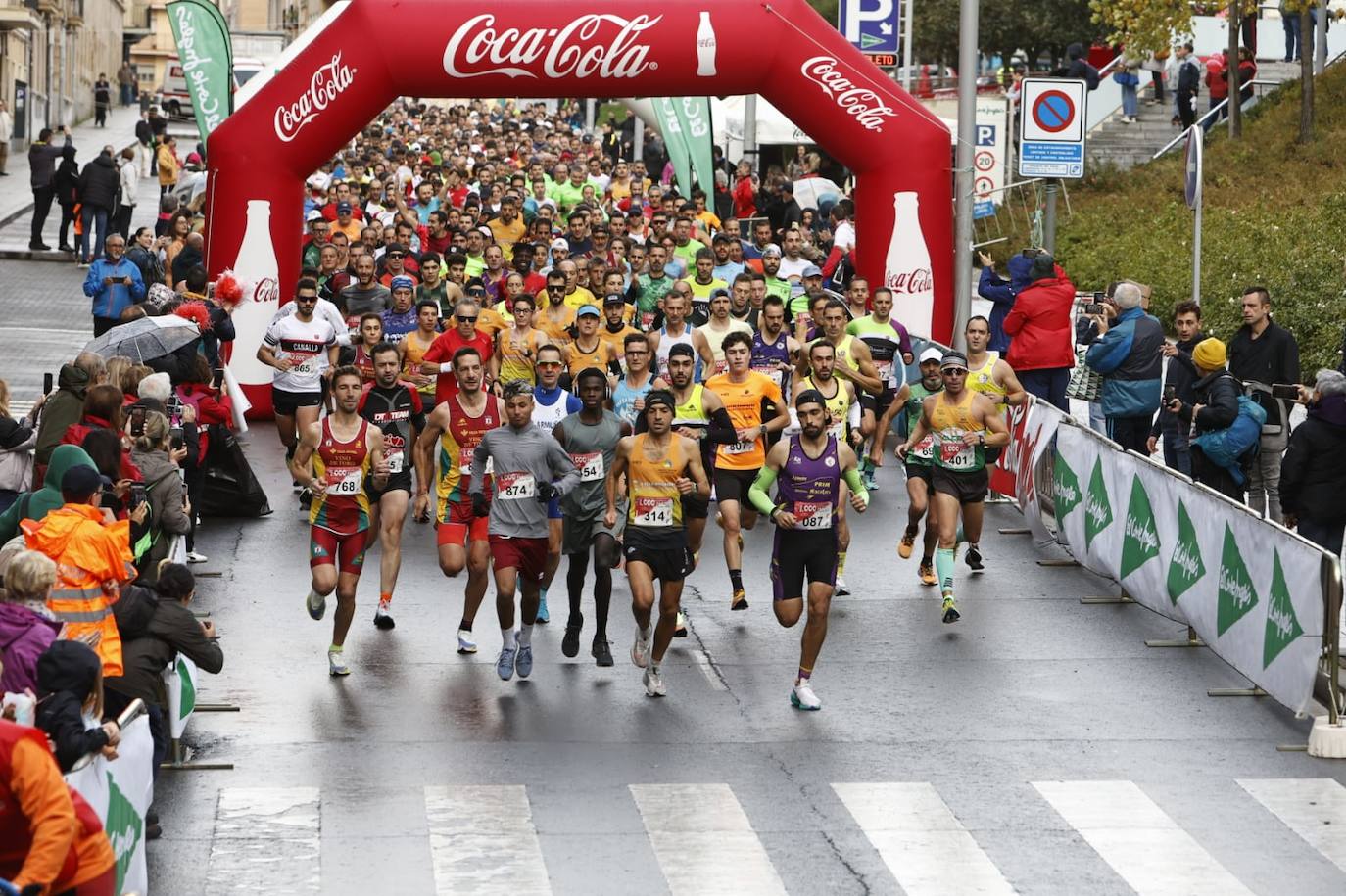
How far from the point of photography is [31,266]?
34094 mm

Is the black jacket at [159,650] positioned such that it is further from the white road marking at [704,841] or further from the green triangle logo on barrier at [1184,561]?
the green triangle logo on barrier at [1184,561]

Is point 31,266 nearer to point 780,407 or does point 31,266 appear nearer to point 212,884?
point 780,407

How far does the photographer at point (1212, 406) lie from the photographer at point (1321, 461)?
1.19 metres

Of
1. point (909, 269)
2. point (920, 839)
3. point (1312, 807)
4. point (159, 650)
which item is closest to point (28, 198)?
point (909, 269)

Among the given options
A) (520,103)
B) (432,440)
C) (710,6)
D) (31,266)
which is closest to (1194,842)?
(432,440)

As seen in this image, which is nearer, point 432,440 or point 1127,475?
point 432,440

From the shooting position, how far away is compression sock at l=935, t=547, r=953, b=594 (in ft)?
47.5

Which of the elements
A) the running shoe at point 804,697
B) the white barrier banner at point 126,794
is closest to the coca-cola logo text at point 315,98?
the running shoe at point 804,697

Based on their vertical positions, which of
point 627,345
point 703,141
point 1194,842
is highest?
point 703,141

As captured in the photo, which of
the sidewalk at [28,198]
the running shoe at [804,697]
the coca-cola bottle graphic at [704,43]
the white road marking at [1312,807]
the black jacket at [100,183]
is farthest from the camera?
the sidewalk at [28,198]

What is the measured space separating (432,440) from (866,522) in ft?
17.3

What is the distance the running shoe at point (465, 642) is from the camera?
13.4 m

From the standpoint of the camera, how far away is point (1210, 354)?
597 inches

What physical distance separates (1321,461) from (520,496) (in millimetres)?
5029
